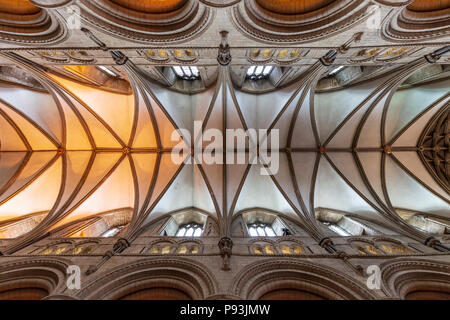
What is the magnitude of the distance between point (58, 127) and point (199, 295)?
11905mm

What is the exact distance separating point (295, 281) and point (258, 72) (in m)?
10.5

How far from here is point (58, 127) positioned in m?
12.2

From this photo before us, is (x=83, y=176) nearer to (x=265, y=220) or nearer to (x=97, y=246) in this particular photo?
(x=97, y=246)

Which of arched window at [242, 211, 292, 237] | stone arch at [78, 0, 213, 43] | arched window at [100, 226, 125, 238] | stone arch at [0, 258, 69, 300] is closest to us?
stone arch at [78, 0, 213, 43]

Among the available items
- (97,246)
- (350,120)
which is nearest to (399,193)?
(350,120)

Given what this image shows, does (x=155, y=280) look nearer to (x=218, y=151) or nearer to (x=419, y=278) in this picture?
(x=218, y=151)

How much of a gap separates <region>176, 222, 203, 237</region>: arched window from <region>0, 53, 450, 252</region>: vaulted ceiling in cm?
116

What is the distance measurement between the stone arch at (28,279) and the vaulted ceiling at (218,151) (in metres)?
4.12

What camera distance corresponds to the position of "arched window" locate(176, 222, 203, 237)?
38.1 feet

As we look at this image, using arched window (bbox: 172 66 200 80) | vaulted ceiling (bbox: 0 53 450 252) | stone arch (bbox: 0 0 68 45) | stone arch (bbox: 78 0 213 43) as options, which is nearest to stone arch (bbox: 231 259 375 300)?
vaulted ceiling (bbox: 0 53 450 252)

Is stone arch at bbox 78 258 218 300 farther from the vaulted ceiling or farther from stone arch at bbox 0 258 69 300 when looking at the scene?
the vaulted ceiling

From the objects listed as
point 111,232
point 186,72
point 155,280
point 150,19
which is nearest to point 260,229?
point 155,280

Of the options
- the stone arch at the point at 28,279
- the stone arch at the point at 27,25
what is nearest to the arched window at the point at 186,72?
the stone arch at the point at 27,25

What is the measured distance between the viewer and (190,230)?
1209 centimetres
